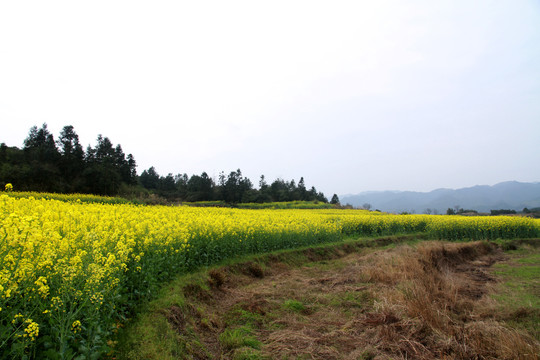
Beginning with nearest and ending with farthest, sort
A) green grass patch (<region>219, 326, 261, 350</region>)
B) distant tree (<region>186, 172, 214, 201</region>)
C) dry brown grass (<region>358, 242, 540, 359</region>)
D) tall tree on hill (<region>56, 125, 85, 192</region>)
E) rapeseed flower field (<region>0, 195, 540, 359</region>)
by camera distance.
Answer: rapeseed flower field (<region>0, 195, 540, 359</region>) < dry brown grass (<region>358, 242, 540, 359</region>) < green grass patch (<region>219, 326, 261, 350</region>) < tall tree on hill (<region>56, 125, 85, 192</region>) < distant tree (<region>186, 172, 214, 201</region>)

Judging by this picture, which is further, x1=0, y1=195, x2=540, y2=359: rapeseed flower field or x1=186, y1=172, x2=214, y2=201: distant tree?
x1=186, y1=172, x2=214, y2=201: distant tree

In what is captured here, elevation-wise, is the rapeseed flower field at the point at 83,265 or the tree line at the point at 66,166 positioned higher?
the tree line at the point at 66,166

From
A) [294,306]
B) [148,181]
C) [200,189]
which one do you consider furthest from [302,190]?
[294,306]

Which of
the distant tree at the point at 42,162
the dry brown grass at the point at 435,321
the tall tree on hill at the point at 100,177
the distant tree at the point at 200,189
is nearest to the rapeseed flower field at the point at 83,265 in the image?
the dry brown grass at the point at 435,321

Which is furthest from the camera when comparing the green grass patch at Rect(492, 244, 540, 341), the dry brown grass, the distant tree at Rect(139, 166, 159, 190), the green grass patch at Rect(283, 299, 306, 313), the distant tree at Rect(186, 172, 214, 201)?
the distant tree at Rect(139, 166, 159, 190)

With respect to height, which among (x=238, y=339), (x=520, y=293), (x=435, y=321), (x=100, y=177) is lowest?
(x=238, y=339)

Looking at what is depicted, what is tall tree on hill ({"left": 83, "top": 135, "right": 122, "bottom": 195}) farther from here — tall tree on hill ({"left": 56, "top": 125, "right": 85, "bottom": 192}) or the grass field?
the grass field

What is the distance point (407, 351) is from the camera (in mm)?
4617

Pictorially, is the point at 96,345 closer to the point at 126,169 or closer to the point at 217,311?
the point at 217,311

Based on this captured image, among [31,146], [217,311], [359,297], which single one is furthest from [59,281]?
[31,146]

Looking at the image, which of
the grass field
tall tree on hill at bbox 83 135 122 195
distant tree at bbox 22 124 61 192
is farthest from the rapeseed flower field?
tall tree on hill at bbox 83 135 122 195

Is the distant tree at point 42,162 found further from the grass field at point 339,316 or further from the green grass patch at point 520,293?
the green grass patch at point 520,293

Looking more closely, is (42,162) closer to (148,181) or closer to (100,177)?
(100,177)

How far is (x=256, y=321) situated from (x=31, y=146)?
45.2 m
